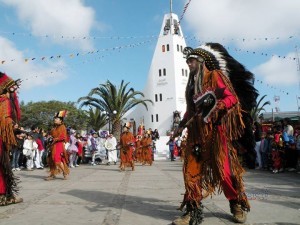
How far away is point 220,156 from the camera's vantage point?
4.07 m

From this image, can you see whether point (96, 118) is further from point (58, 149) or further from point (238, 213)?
point (238, 213)

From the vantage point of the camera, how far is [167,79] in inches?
2174

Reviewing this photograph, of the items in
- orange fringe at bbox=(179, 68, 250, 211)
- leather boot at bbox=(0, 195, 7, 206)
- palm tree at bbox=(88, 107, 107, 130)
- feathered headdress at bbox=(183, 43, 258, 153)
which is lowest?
leather boot at bbox=(0, 195, 7, 206)

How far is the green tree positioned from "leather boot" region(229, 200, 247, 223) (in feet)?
187

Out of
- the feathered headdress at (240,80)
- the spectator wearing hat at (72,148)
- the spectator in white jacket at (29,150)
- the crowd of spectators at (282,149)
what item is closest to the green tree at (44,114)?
the spectator wearing hat at (72,148)

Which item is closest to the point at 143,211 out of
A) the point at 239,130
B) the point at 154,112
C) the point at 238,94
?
the point at 239,130

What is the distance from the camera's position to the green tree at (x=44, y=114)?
198 feet

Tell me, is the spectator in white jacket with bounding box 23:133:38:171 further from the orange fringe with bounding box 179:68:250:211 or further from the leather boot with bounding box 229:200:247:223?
the leather boot with bounding box 229:200:247:223

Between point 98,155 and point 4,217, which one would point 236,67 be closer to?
point 4,217

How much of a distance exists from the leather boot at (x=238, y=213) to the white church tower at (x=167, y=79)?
5042 cm

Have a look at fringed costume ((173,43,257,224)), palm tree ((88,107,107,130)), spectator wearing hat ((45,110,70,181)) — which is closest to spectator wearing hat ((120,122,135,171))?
spectator wearing hat ((45,110,70,181))

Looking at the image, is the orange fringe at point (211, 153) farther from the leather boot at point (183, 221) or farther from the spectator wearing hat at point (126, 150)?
the spectator wearing hat at point (126, 150)

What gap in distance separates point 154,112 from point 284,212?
52.6 meters

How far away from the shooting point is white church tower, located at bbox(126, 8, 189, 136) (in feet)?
180
